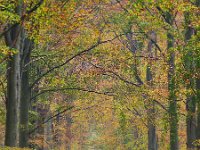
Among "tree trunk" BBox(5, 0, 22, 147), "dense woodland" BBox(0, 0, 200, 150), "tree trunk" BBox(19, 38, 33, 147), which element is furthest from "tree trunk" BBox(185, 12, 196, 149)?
"tree trunk" BBox(19, 38, 33, 147)

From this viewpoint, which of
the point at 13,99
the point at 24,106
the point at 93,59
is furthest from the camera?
the point at 93,59

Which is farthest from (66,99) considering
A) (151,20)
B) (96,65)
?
(151,20)

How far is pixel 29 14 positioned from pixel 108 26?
738cm

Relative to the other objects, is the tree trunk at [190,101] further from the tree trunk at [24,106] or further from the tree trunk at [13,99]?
the tree trunk at [24,106]

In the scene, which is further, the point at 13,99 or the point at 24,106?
the point at 24,106

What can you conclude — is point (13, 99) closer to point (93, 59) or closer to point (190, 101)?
point (93, 59)

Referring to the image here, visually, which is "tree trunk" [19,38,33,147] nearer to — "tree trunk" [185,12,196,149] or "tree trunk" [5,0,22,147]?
"tree trunk" [5,0,22,147]

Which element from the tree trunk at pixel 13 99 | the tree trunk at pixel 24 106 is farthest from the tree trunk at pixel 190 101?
the tree trunk at pixel 24 106

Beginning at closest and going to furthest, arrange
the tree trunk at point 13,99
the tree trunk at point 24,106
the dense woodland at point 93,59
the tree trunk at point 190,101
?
the tree trunk at point 13,99, the dense woodland at point 93,59, the tree trunk at point 190,101, the tree trunk at point 24,106

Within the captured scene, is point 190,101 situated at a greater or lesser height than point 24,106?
greater

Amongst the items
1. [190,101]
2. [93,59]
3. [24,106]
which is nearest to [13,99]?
[24,106]

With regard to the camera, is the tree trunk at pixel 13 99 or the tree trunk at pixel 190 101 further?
the tree trunk at pixel 190 101

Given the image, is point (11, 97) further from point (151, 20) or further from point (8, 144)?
point (151, 20)

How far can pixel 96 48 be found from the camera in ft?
64.2
